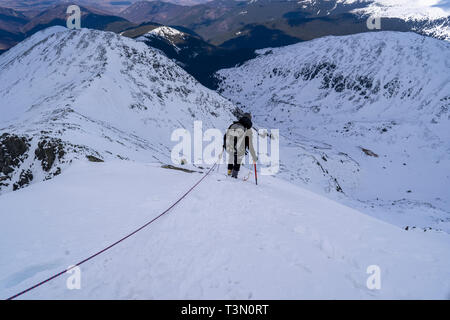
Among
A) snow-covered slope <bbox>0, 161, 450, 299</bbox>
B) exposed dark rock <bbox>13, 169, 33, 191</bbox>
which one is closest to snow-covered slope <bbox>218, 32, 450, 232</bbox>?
snow-covered slope <bbox>0, 161, 450, 299</bbox>

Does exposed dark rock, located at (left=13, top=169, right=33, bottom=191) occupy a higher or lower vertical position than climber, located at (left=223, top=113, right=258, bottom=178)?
lower

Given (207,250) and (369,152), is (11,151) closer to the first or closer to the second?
(207,250)

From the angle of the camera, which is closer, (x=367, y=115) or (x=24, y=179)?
(x=24, y=179)

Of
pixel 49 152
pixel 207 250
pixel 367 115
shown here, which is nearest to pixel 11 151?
pixel 49 152

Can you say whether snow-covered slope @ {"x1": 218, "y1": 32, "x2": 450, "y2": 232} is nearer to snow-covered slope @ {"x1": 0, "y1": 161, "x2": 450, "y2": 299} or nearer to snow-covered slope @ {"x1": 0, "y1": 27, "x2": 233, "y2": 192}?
snow-covered slope @ {"x1": 0, "y1": 161, "x2": 450, "y2": 299}
